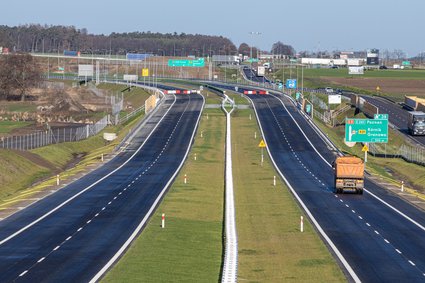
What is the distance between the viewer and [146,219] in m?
52.6

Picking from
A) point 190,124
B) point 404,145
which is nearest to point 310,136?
point 404,145

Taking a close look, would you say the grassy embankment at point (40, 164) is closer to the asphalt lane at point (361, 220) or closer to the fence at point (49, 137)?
the fence at point (49, 137)

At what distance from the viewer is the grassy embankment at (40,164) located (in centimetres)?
7188

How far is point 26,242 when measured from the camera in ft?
144

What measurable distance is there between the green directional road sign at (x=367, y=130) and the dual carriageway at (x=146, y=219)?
3.66m

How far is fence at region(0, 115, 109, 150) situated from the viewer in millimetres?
99062

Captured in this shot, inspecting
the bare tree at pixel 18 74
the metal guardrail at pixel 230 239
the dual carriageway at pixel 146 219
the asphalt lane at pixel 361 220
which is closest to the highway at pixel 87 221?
the dual carriageway at pixel 146 219

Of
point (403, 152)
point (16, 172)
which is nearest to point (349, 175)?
point (16, 172)

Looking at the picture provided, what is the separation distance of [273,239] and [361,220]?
391 inches

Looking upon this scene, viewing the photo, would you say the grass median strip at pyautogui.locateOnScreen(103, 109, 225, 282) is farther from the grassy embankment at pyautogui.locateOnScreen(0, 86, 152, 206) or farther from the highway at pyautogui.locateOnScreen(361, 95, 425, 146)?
the highway at pyautogui.locateOnScreen(361, 95, 425, 146)

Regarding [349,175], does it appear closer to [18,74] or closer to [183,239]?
[183,239]

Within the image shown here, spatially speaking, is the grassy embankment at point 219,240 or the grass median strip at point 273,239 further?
the grass median strip at point 273,239

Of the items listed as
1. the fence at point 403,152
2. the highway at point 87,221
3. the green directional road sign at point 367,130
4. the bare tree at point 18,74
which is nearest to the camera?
the highway at point 87,221

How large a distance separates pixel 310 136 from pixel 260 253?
73081 mm
